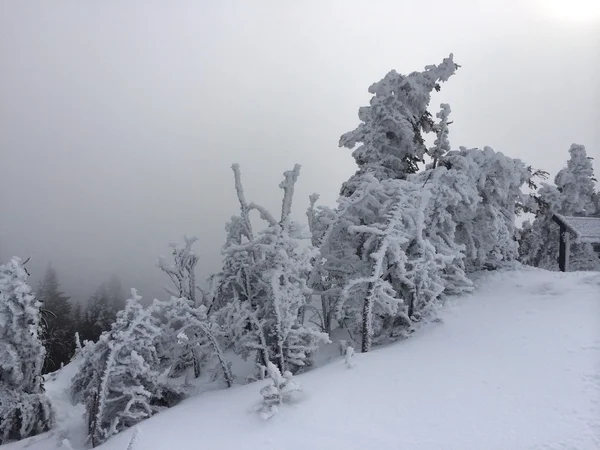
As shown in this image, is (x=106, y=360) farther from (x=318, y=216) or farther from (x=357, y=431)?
(x=318, y=216)

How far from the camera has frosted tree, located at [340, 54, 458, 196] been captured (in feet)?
58.3

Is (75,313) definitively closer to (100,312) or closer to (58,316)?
(100,312)

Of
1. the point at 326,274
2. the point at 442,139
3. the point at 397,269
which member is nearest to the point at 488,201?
the point at 442,139

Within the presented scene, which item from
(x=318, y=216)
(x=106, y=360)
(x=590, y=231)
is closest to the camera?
(x=106, y=360)

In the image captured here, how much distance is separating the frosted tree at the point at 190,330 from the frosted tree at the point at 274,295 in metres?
0.56

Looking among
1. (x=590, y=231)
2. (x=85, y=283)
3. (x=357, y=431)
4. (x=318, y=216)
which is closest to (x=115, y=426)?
(x=357, y=431)

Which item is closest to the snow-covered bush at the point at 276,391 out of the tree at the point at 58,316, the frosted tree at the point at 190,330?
the frosted tree at the point at 190,330

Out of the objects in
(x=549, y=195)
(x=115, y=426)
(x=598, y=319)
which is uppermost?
(x=549, y=195)

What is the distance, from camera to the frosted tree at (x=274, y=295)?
Result: 11555mm

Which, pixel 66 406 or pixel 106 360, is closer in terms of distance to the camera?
pixel 106 360

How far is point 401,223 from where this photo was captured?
1287 cm

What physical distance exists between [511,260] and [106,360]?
1574 cm

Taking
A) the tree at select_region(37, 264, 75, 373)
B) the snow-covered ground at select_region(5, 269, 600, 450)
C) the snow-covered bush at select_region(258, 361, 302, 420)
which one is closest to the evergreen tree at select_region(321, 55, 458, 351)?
the snow-covered ground at select_region(5, 269, 600, 450)

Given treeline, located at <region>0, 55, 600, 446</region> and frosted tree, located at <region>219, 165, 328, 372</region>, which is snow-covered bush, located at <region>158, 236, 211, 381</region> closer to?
treeline, located at <region>0, 55, 600, 446</region>
